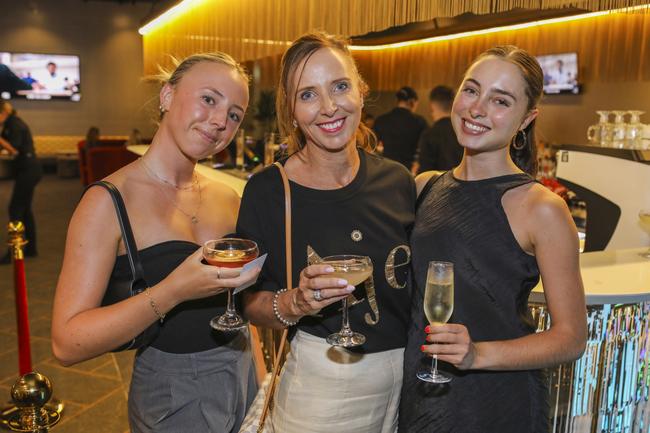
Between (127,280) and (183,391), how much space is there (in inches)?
13.9

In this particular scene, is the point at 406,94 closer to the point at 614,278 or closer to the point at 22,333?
the point at 614,278

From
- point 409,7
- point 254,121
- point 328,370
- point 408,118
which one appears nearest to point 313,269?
point 328,370

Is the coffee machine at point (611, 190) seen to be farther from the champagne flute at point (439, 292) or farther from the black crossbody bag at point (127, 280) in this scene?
the black crossbody bag at point (127, 280)

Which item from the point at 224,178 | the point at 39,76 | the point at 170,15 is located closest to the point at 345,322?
the point at 224,178

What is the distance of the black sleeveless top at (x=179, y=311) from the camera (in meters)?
1.59

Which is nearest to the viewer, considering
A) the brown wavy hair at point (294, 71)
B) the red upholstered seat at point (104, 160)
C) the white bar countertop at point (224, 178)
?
the brown wavy hair at point (294, 71)

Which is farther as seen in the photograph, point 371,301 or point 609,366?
point 609,366

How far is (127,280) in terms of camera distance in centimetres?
155

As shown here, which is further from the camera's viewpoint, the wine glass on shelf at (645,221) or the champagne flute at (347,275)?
the wine glass on shelf at (645,221)

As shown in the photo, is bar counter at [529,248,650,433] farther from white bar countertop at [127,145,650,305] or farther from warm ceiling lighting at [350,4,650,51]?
warm ceiling lighting at [350,4,650,51]

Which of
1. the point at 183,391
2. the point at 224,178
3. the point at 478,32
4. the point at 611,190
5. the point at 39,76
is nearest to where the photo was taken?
the point at 183,391

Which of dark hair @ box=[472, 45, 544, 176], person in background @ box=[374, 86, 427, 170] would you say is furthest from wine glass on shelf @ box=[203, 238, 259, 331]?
person in background @ box=[374, 86, 427, 170]

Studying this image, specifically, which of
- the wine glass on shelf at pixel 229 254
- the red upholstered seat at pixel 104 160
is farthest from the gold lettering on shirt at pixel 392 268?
the red upholstered seat at pixel 104 160

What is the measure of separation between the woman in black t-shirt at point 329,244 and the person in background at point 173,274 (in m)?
0.16
